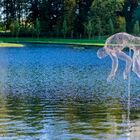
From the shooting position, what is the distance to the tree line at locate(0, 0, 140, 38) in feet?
315

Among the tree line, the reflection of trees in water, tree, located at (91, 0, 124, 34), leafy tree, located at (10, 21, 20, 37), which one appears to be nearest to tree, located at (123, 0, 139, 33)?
the tree line

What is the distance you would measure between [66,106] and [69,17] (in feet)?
261

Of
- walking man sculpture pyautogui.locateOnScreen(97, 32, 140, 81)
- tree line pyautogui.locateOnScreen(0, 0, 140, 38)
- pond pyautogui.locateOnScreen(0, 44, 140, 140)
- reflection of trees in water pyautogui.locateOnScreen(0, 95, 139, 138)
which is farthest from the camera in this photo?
tree line pyautogui.locateOnScreen(0, 0, 140, 38)

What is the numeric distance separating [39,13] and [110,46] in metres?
89.1

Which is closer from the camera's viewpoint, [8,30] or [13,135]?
[13,135]

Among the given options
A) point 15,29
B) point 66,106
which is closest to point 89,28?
Result: point 15,29

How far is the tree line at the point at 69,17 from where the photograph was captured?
95.9 m

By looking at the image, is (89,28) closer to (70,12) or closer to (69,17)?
(69,17)

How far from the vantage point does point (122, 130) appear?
59.0 ft

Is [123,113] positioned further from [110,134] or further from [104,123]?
[110,134]

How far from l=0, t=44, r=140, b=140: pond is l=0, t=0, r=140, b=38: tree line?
2234 inches

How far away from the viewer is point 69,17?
10219 centimetres

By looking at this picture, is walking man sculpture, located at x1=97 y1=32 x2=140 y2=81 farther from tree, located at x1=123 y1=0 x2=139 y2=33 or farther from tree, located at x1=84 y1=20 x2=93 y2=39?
tree, located at x1=123 y1=0 x2=139 y2=33

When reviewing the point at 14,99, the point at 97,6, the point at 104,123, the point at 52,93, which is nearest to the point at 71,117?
the point at 104,123
